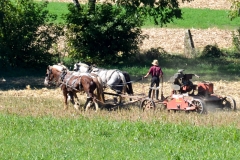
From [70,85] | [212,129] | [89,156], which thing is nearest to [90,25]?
[70,85]

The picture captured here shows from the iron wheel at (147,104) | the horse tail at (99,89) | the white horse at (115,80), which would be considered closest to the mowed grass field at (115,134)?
the iron wheel at (147,104)

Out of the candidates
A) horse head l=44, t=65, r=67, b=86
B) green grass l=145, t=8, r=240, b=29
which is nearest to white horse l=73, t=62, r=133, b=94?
horse head l=44, t=65, r=67, b=86

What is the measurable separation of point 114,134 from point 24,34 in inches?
681

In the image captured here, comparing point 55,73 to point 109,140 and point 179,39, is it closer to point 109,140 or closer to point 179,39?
point 109,140

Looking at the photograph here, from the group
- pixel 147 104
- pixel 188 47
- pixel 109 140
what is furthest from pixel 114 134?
pixel 188 47

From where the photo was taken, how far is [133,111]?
1969 cm

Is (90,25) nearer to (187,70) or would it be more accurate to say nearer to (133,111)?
→ (187,70)

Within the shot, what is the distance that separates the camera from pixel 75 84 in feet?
68.2

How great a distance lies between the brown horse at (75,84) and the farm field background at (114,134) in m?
0.58

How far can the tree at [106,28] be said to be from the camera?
32.8 meters

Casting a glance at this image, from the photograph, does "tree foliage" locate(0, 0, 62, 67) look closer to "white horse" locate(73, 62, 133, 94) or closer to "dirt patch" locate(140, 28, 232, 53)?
"dirt patch" locate(140, 28, 232, 53)

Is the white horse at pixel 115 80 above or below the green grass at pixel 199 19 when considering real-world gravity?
below

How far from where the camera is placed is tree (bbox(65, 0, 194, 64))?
3275cm

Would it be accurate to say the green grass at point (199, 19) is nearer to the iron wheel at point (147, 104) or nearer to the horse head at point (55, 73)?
the horse head at point (55, 73)
